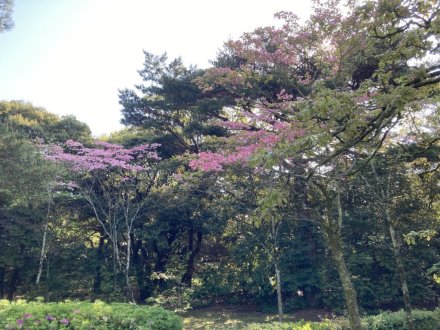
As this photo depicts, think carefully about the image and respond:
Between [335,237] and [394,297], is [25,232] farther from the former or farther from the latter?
[394,297]

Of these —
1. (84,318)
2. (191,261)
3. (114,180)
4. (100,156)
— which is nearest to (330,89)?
(84,318)

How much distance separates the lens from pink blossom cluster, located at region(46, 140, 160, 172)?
10695 mm

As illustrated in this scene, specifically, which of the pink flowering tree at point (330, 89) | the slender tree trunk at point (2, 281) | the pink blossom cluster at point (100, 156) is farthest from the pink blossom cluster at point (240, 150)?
the slender tree trunk at point (2, 281)

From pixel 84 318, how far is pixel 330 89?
470cm

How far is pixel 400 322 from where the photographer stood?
6.42 metres

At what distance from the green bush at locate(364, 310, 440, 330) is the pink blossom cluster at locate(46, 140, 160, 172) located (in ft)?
26.2

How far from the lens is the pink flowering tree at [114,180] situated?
36.6 feet

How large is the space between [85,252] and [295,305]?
7.77 m

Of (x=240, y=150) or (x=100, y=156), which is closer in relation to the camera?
(x=240, y=150)

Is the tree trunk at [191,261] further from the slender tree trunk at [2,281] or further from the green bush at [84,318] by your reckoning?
the green bush at [84,318]

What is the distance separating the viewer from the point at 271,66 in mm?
8938

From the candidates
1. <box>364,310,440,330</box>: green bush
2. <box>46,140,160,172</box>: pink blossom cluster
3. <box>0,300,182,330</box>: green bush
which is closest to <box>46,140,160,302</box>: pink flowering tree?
<box>46,140,160,172</box>: pink blossom cluster

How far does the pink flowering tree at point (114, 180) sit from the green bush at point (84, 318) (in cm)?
586

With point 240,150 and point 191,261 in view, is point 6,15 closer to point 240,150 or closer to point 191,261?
point 240,150
